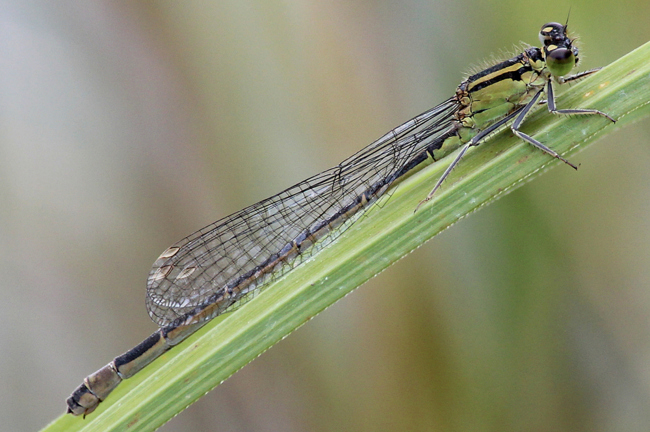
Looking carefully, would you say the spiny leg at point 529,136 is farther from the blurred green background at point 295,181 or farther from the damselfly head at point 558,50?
the blurred green background at point 295,181

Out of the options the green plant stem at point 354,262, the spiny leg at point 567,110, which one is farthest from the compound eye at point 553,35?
the green plant stem at point 354,262

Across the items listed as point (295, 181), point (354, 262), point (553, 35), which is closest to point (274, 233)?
point (295, 181)

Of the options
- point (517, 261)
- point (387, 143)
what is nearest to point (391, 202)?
point (387, 143)

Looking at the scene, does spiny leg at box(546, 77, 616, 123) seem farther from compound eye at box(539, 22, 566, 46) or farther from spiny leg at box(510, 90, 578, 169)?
compound eye at box(539, 22, 566, 46)

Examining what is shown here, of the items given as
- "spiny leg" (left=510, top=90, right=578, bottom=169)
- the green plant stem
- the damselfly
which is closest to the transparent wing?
the damselfly

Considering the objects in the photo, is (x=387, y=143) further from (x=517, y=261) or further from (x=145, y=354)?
(x=145, y=354)

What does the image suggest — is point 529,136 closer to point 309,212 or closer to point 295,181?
point 309,212
